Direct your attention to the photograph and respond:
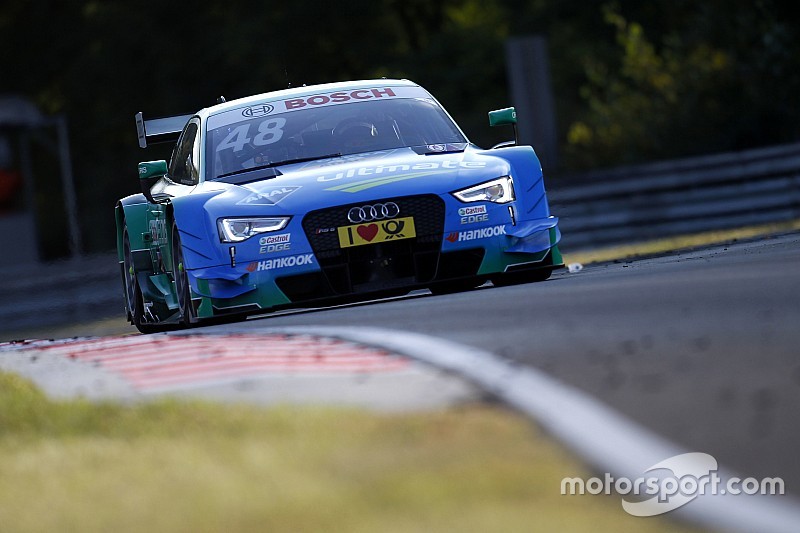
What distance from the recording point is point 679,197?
864 inches

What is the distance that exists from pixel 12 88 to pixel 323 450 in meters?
46.4

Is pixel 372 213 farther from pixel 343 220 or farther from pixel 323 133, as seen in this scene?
pixel 323 133

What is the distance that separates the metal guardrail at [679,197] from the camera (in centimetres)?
2109

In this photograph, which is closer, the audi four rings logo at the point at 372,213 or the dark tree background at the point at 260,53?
the audi four rings logo at the point at 372,213

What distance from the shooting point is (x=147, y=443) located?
16.1 ft

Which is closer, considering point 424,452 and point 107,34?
point 424,452

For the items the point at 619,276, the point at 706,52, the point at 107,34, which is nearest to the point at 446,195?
the point at 619,276

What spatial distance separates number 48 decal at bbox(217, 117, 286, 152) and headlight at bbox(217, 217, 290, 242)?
1.27 meters

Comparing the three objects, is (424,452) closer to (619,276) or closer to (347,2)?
(619,276)

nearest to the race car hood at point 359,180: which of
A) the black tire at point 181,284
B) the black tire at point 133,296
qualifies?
the black tire at point 181,284

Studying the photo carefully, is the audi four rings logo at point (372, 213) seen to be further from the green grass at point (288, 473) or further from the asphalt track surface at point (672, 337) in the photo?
the green grass at point (288, 473)

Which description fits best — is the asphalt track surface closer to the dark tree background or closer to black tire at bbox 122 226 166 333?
black tire at bbox 122 226 166 333

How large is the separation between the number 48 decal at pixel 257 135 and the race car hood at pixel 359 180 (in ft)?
1.94

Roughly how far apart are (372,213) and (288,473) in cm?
616
